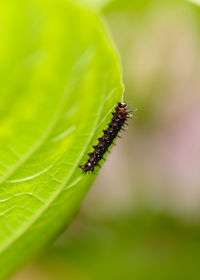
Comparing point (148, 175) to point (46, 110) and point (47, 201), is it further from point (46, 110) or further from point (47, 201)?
point (46, 110)

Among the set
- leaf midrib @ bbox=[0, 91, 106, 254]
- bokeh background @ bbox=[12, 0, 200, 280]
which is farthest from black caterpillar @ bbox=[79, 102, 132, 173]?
bokeh background @ bbox=[12, 0, 200, 280]

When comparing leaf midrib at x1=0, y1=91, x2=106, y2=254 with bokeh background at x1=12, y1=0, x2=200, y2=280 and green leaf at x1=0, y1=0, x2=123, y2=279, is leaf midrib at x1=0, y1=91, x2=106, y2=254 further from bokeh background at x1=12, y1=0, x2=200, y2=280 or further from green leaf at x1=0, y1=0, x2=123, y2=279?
bokeh background at x1=12, y1=0, x2=200, y2=280

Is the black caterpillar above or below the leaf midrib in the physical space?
above

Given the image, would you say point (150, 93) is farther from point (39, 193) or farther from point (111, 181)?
point (39, 193)

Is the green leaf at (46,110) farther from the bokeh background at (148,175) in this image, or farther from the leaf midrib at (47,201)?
the bokeh background at (148,175)

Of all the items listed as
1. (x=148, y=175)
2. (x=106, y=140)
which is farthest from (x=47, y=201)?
(x=148, y=175)
